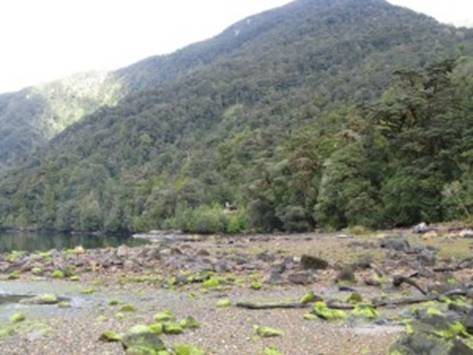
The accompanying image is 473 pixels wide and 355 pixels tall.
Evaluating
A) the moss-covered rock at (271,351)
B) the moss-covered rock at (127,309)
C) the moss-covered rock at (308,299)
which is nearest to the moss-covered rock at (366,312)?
A: the moss-covered rock at (308,299)

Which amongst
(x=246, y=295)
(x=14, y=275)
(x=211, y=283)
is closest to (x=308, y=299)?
(x=246, y=295)

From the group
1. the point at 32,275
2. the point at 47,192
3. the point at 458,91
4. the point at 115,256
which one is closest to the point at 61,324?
the point at 32,275

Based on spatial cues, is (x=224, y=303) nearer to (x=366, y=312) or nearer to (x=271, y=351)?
(x=366, y=312)

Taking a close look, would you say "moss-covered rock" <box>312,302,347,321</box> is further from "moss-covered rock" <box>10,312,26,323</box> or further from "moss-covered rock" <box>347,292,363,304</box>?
"moss-covered rock" <box>10,312,26,323</box>

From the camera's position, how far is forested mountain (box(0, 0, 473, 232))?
5609 cm

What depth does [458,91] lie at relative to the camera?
60000mm

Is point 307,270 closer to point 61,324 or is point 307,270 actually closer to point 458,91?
point 61,324

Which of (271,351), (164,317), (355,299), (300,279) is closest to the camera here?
(271,351)

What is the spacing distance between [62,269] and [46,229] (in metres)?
122

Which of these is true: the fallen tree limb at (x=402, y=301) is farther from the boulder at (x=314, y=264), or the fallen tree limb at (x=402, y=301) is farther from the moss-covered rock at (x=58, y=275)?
the moss-covered rock at (x=58, y=275)

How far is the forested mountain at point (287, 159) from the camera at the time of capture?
56.1 metres

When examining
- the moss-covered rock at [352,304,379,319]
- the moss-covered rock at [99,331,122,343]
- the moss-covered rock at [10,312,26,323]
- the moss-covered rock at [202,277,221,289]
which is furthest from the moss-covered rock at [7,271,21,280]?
the moss-covered rock at [352,304,379,319]

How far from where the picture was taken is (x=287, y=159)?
74.1 m

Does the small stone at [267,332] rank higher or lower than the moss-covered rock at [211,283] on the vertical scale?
higher
